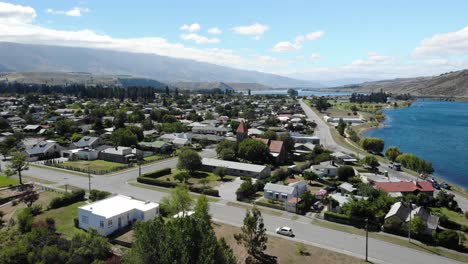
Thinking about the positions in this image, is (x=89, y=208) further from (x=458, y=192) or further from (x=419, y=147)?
(x=419, y=147)

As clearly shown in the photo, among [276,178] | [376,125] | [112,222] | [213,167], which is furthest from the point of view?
[376,125]

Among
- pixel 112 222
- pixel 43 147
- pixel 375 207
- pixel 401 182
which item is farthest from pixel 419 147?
pixel 43 147

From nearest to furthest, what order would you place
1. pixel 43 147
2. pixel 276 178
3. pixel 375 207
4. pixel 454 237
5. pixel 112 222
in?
pixel 454 237
pixel 112 222
pixel 375 207
pixel 276 178
pixel 43 147

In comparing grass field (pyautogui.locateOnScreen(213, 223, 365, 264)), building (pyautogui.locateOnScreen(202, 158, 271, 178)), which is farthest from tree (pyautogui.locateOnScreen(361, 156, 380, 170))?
grass field (pyautogui.locateOnScreen(213, 223, 365, 264))

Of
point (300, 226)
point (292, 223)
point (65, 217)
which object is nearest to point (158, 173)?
point (65, 217)

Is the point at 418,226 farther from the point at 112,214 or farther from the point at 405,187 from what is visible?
the point at 112,214

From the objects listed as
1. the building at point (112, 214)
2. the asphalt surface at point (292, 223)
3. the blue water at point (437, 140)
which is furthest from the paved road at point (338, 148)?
the building at point (112, 214)
